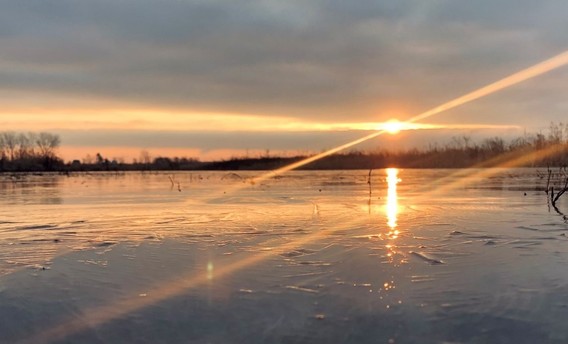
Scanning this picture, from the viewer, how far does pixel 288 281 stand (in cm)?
484

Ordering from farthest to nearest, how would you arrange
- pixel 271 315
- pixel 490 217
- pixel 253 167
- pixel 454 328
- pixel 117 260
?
pixel 253 167 → pixel 490 217 → pixel 117 260 → pixel 271 315 → pixel 454 328

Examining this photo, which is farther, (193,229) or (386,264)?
(193,229)

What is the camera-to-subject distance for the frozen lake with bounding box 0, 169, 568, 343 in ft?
11.7

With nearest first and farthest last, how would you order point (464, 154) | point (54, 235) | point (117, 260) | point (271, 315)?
point (271, 315), point (117, 260), point (54, 235), point (464, 154)

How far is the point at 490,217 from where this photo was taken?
31.4 ft

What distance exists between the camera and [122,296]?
4.45 meters

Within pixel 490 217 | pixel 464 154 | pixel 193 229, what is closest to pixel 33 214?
pixel 193 229

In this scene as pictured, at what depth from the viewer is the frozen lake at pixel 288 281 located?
356 cm

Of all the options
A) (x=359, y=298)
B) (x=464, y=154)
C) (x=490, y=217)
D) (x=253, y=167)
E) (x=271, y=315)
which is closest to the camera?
(x=271, y=315)

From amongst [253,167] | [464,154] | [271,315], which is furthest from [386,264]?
[253,167]

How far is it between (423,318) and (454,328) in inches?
10.3

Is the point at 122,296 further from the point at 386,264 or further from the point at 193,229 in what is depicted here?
the point at 193,229

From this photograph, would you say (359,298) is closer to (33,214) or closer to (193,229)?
(193,229)

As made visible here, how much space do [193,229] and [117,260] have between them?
260 centimetres
